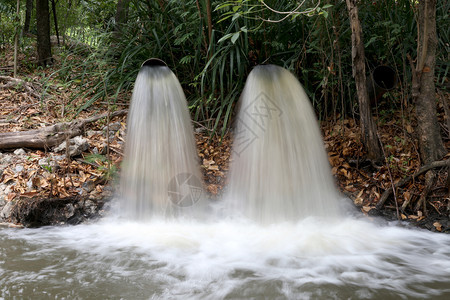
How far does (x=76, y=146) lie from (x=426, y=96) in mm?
3444

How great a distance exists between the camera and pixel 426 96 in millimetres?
3377

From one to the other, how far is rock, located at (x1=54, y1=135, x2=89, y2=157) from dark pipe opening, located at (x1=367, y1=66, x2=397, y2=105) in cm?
→ 313

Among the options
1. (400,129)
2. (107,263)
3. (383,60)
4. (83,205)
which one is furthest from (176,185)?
(383,60)

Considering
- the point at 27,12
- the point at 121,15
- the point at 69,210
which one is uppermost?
the point at 27,12

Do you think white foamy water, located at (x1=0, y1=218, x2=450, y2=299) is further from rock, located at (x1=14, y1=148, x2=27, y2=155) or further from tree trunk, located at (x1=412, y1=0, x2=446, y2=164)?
rock, located at (x1=14, y1=148, x2=27, y2=155)

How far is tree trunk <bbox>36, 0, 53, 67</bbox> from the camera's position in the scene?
6698 mm

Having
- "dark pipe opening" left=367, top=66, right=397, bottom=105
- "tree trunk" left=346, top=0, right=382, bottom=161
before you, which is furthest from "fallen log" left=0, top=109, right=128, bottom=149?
"dark pipe opening" left=367, top=66, right=397, bottom=105

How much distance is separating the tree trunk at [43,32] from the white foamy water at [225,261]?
4665mm

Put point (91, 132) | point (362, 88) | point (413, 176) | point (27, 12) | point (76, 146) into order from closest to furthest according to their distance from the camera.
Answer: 1. point (413, 176)
2. point (362, 88)
3. point (76, 146)
4. point (91, 132)
5. point (27, 12)

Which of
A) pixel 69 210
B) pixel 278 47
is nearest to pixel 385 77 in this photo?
pixel 278 47

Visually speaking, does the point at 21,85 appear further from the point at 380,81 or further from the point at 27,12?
the point at 380,81

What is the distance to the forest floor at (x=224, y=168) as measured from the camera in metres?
3.35

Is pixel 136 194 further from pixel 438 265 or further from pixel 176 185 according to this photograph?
pixel 438 265

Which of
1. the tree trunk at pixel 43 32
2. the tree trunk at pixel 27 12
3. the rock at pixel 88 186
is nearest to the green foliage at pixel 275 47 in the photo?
the rock at pixel 88 186
